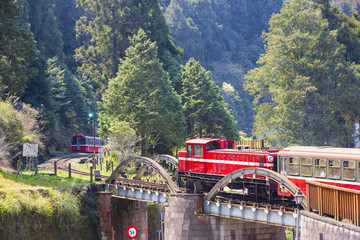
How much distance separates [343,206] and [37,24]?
289ft

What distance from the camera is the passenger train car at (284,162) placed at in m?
27.1

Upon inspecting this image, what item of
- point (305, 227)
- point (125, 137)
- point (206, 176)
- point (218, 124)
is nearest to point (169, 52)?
point (218, 124)

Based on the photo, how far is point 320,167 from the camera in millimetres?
28203

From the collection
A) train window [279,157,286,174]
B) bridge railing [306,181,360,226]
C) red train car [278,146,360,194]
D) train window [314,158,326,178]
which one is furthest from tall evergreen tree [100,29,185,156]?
bridge railing [306,181,360,226]

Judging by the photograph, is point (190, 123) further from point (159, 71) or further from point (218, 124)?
point (159, 71)

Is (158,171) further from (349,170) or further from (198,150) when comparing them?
(349,170)

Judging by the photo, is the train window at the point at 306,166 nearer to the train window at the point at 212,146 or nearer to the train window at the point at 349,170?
the train window at the point at 349,170

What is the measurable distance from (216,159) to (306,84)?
30071 mm

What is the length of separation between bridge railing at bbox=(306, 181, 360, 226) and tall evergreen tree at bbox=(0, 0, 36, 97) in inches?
1065

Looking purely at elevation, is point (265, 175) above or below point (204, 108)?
below

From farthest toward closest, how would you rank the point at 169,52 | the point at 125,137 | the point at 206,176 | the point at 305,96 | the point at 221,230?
the point at 169,52
the point at 305,96
the point at 125,137
the point at 206,176
the point at 221,230

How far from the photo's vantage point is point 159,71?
61219mm

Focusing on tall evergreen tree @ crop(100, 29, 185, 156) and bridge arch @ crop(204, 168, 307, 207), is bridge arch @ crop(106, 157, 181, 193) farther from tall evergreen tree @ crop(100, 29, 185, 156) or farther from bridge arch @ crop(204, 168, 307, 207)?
tall evergreen tree @ crop(100, 29, 185, 156)

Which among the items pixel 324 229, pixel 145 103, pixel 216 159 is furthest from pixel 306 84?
pixel 324 229
